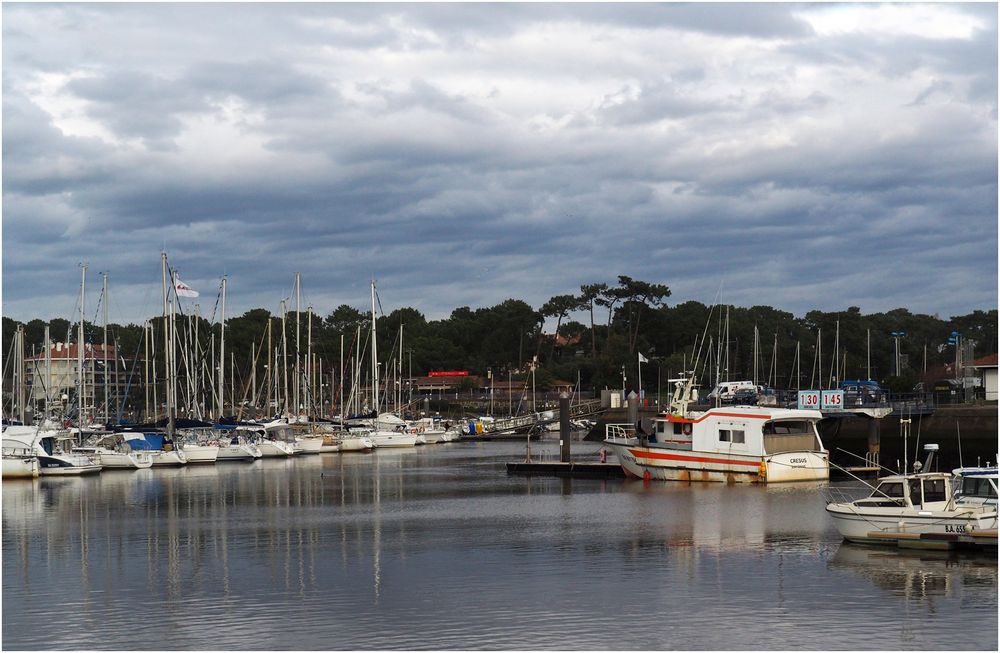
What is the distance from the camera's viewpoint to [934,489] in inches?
1407

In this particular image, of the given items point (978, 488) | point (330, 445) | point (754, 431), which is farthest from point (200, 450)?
point (978, 488)

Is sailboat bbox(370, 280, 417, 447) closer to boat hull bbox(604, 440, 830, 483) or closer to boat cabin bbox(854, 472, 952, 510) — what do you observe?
boat hull bbox(604, 440, 830, 483)

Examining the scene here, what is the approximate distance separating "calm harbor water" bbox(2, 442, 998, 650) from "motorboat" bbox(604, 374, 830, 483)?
105 inches

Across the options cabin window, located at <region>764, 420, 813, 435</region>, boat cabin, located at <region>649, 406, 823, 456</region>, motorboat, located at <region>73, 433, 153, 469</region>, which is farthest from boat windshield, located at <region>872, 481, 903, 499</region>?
motorboat, located at <region>73, 433, 153, 469</region>

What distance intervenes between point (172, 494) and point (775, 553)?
35.8 m

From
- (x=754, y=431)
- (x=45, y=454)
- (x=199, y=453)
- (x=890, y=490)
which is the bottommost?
(x=199, y=453)

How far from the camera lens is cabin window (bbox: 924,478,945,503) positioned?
3566 cm

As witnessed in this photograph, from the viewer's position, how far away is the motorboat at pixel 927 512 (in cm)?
3447

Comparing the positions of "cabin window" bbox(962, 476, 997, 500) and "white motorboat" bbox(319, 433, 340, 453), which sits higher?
"cabin window" bbox(962, 476, 997, 500)

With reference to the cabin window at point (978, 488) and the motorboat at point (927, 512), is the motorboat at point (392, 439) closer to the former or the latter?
the motorboat at point (927, 512)

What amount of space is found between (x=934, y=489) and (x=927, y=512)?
707mm

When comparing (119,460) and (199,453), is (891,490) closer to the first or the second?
(119,460)

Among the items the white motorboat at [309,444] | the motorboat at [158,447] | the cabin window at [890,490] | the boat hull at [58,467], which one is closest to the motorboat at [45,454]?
the boat hull at [58,467]

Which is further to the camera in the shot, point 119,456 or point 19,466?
point 119,456
